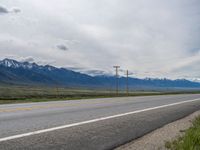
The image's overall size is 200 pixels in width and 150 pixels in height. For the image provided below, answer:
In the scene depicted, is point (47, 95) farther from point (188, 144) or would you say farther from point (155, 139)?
point (188, 144)

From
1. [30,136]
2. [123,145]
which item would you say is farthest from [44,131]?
[123,145]

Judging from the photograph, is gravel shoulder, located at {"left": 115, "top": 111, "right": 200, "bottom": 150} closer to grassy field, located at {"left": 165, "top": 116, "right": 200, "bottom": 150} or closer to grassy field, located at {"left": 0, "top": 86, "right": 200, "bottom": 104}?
grassy field, located at {"left": 165, "top": 116, "right": 200, "bottom": 150}

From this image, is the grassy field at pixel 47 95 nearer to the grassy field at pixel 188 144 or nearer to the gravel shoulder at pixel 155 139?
the gravel shoulder at pixel 155 139

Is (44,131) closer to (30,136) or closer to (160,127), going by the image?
(30,136)

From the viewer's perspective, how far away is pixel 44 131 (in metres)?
7.68

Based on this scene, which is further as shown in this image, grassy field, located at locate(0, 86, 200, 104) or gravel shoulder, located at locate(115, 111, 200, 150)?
grassy field, located at locate(0, 86, 200, 104)

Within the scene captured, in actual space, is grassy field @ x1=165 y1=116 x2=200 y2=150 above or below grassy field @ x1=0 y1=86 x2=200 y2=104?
below

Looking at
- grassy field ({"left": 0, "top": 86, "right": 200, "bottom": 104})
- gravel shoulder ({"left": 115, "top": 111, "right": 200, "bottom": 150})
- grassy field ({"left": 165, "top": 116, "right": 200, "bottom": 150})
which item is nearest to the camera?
grassy field ({"left": 165, "top": 116, "right": 200, "bottom": 150})

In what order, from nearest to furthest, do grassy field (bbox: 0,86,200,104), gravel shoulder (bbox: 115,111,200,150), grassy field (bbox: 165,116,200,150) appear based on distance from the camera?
grassy field (bbox: 165,116,200,150) → gravel shoulder (bbox: 115,111,200,150) → grassy field (bbox: 0,86,200,104)

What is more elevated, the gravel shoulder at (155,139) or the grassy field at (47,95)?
the grassy field at (47,95)

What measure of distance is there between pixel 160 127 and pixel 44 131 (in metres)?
4.27

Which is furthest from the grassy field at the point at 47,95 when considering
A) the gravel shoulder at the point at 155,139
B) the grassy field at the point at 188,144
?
the grassy field at the point at 188,144

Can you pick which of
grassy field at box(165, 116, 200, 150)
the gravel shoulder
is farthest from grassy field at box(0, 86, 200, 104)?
grassy field at box(165, 116, 200, 150)

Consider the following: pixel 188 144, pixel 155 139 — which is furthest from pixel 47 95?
pixel 188 144
